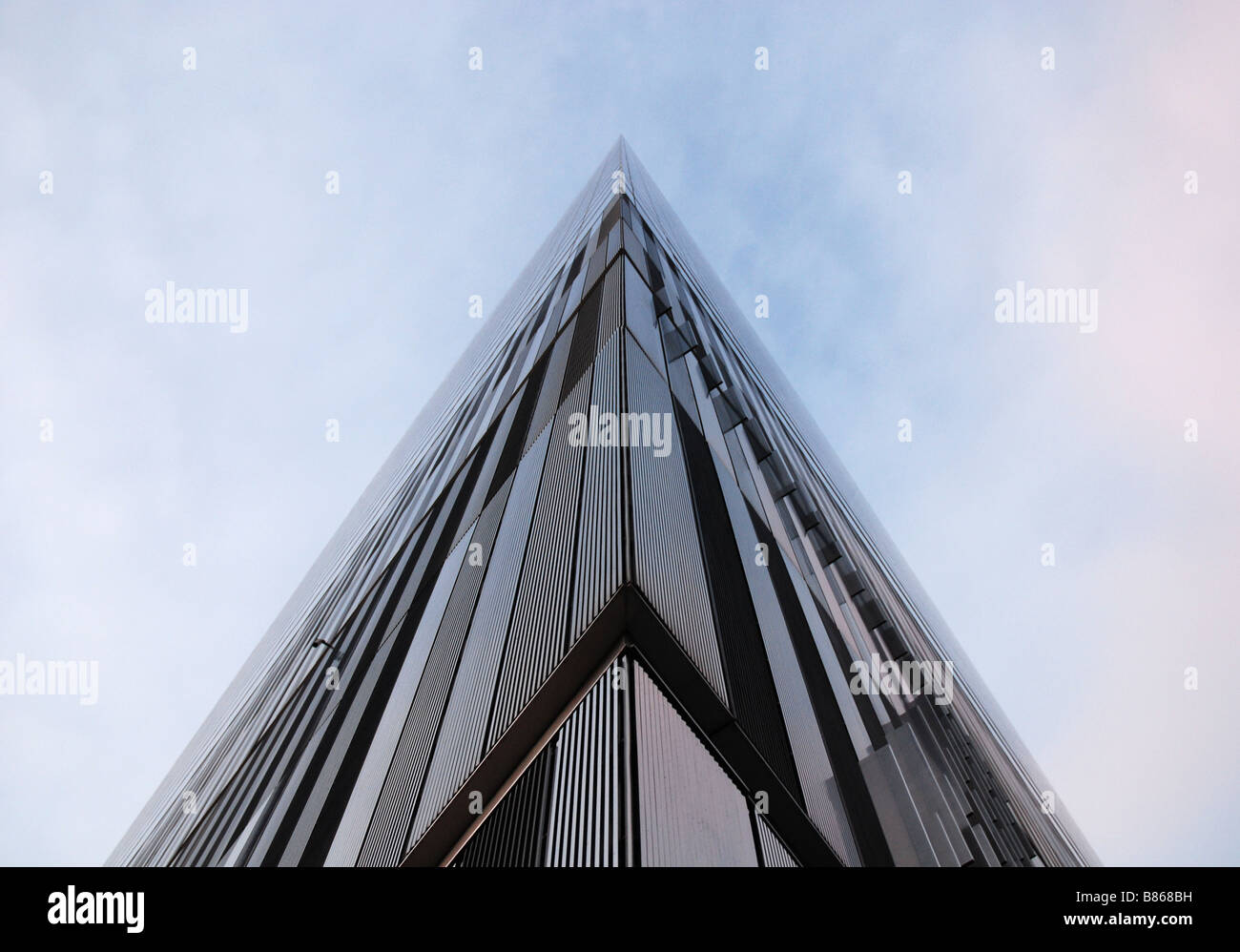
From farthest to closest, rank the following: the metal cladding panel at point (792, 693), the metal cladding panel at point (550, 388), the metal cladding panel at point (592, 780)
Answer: the metal cladding panel at point (550, 388) → the metal cladding panel at point (792, 693) → the metal cladding panel at point (592, 780)

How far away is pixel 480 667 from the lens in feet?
23.5

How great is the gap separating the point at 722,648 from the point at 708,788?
136 centimetres

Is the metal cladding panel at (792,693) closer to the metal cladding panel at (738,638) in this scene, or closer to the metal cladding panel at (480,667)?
the metal cladding panel at (738,638)

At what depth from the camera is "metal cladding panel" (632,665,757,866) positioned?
449 cm

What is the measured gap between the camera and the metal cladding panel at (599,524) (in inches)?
230

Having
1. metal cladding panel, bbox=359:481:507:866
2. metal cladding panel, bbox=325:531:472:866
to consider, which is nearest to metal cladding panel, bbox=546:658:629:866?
metal cladding panel, bbox=359:481:507:866

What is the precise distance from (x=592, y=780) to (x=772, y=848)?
1542mm

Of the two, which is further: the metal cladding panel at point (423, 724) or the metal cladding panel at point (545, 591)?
the metal cladding panel at point (423, 724)

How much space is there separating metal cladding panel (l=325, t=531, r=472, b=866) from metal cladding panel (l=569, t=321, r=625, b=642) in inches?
126

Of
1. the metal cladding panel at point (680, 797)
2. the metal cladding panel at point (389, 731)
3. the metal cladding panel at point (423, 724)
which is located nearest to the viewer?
the metal cladding panel at point (680, 797)

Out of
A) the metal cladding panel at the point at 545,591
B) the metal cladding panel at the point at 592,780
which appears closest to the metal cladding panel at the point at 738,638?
the metal cladding panel at the point at 592,780

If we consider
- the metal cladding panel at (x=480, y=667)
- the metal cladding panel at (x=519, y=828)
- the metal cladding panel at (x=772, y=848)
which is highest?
the metal cladding panel at (x=480, y=667)

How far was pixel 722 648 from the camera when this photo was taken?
6.43 meters

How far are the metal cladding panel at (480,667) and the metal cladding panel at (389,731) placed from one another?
134 cm
